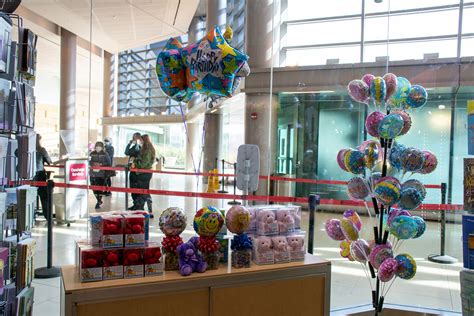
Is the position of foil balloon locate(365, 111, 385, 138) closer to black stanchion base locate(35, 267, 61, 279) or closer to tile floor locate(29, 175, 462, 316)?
tile floor locate(29, 175, 462, 316)

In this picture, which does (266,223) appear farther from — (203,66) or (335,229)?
(203,66)

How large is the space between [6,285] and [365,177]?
2.69 meters

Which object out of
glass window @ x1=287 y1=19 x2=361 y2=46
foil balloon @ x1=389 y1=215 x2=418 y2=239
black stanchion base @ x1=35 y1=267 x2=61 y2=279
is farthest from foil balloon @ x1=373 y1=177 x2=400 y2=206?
glass window @ x1=287 y1=19 x2=361 y2=46

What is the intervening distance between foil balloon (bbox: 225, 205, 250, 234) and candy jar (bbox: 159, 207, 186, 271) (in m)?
0.28

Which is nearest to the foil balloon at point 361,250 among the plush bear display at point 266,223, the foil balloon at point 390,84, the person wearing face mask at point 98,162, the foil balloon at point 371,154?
the foil balloon at point 371,154

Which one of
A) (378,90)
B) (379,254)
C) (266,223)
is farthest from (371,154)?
(266,223)

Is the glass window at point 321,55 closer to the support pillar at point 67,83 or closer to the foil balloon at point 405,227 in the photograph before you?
the support pillar at point 67,83

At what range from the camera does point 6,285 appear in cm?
240

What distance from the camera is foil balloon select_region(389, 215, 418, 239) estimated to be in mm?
2709

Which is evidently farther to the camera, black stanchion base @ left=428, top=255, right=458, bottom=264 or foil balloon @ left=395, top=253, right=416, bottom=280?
black stanchion base @ left=428, top=255, right=458, bottom=264

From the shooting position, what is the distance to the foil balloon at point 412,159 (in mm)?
2752

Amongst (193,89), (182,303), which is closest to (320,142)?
(193,89)

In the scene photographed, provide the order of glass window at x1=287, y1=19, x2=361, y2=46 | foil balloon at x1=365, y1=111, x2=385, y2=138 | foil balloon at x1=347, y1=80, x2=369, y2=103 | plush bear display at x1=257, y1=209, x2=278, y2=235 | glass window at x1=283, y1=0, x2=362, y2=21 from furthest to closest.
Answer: glass window at x1=283, y1=0, x2=362, y2=21 → glass window at x1=287, y1=19, x2=361, y2=46 → foil balloon at x1=347, y1=80, x2=369, y2=103 → foil balloon at x1=365, y1=111, x2=385, y2=138 → plush bear display at x1=257, y1=209, x2=278, y2=235

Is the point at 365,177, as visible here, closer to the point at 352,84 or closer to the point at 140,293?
the point at 352,84
